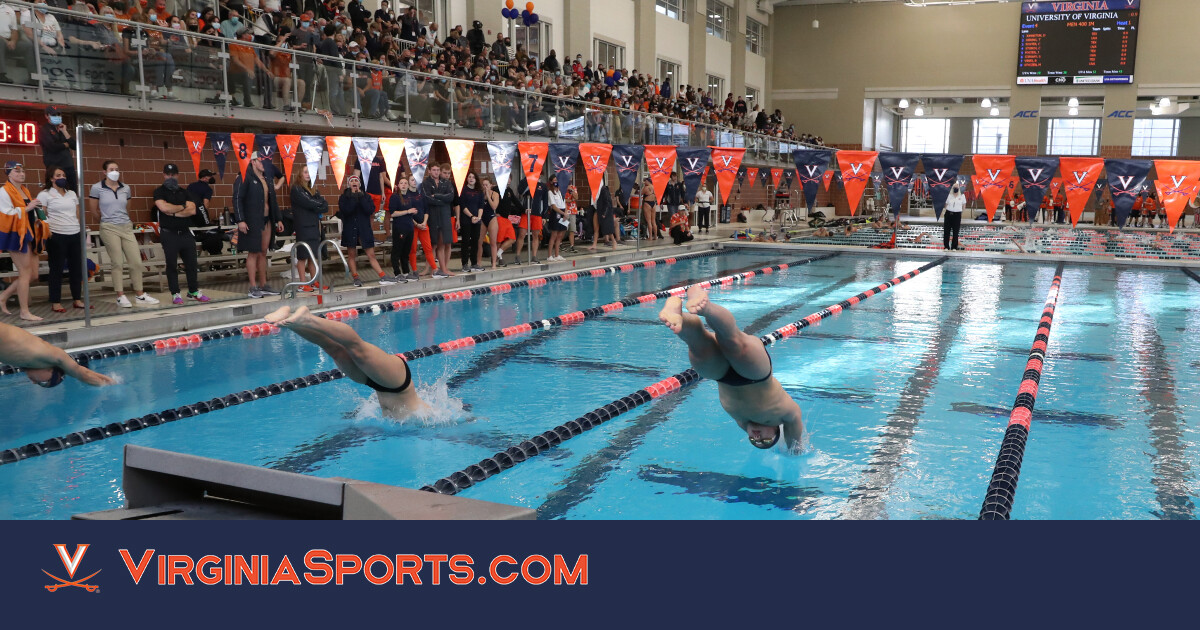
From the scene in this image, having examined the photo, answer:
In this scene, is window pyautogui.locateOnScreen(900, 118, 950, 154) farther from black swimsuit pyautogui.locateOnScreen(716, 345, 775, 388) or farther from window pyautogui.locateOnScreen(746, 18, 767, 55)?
black swimsuit pyautogui.locateOnScreen(716, 345, 775, 388)

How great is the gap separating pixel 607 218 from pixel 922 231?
548 inches

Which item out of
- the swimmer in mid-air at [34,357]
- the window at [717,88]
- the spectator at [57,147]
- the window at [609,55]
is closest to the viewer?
the swimmer in mid-air at [34,357]

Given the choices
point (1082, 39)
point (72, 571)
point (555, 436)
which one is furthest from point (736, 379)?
point (1082, 39)

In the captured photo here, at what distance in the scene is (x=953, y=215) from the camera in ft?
55.8

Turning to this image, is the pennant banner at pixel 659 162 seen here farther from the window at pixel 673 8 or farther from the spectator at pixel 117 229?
the window at pixel 673 8

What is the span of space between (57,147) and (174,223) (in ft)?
5.71

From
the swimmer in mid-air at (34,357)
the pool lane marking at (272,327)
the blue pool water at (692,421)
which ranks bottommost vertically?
the blue pool water at (692,421)

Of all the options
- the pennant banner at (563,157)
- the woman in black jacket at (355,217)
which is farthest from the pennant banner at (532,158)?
the woman in black jacket at (355,217)

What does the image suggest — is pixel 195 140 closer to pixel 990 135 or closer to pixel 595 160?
pixel 595 160

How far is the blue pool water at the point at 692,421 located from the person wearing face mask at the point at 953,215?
289 inches

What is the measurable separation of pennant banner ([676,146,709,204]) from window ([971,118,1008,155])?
29.7 meters

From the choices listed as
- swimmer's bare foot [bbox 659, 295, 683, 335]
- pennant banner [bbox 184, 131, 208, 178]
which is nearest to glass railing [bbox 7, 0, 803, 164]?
pennant banner [bbox 184, 131, 208, 178]

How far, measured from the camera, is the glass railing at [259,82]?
922cm

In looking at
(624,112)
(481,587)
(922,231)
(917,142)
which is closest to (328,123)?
(624,112)
